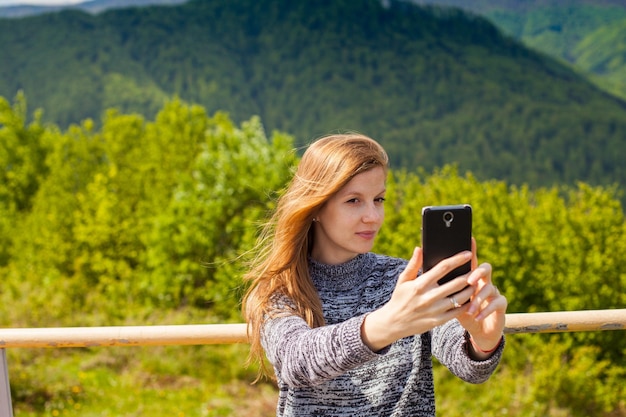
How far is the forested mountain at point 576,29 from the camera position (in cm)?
6300

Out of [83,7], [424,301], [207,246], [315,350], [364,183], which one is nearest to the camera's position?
[424,301]

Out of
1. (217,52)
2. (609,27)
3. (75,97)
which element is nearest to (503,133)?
(609,27)

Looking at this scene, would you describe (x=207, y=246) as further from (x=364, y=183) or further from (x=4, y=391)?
(x=364, y=183)

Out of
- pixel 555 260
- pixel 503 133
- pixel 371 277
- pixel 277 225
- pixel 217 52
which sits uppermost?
pixel 217 52

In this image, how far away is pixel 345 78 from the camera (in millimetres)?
70250

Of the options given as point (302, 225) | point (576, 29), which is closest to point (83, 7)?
point (576, 29)

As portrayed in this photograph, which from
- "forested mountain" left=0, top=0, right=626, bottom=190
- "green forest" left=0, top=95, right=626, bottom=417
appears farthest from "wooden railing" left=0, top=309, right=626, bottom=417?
"forested mountain" left=0, top=0, right=626, bottom=190

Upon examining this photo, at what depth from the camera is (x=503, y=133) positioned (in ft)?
A: 192

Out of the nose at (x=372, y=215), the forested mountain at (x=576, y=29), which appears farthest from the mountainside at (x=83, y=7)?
the nose at (x=372, y=215)

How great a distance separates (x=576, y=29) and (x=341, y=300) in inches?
2830

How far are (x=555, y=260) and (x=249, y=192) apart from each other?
5.03m

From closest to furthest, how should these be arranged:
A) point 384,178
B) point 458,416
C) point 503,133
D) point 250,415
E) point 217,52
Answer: point 384,178 → point 458,416 → point 250,415 → point 503,133 → point 217,52

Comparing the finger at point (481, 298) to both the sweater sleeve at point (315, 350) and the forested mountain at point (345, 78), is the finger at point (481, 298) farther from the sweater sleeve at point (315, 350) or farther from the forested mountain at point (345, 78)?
the forested mountain at point (345, 78)

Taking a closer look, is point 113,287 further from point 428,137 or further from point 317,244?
point 428,137
